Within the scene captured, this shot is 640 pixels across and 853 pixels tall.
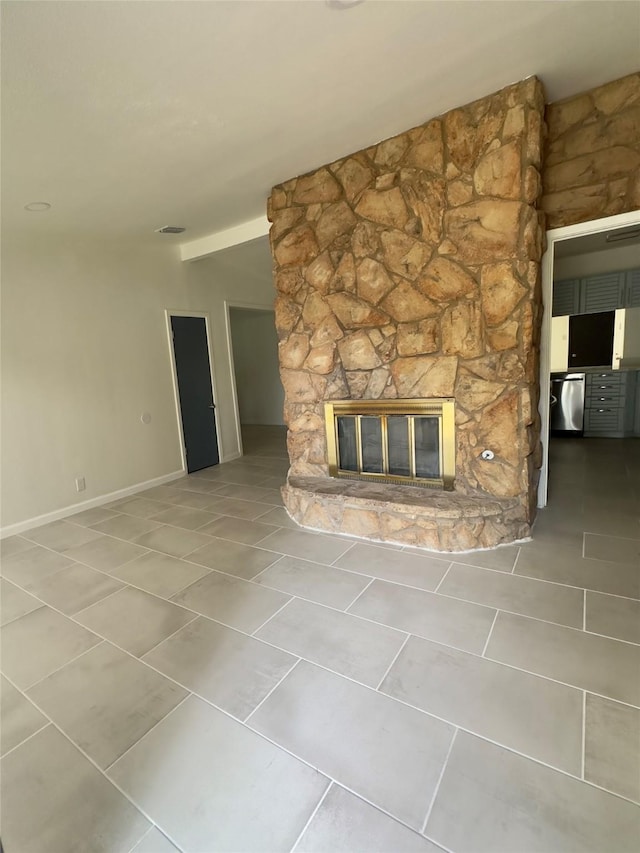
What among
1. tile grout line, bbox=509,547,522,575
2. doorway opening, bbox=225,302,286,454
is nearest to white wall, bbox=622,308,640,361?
tile grout line, bbox=509,547,522,575

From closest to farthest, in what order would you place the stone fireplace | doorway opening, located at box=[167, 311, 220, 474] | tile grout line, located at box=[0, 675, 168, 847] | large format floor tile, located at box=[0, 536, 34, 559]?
tile grout line, located at box=[0, 675, 168, 847] → the stone fireplace → large format floor tile, located at box=[0, 536, 34, 559] → doorway opening, located at box=[167, 311, 220, 474]

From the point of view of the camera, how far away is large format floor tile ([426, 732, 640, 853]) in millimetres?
1131

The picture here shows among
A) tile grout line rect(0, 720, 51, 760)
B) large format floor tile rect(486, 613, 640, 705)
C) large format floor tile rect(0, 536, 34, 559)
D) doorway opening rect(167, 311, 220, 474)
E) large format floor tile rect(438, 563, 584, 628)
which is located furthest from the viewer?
doorway opening rect(167, 311, 220, 474)

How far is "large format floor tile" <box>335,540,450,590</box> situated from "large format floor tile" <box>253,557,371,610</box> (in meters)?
0.10

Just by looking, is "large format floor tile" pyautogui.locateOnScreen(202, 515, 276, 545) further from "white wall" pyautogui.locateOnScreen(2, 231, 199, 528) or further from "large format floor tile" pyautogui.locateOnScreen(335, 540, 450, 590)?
"white wall" pyautogui.locateOnScreen(2, 231, 199, 528)

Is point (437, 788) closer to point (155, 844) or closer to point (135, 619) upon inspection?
point (155, 844)

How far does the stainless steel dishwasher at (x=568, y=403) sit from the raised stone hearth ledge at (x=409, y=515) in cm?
373

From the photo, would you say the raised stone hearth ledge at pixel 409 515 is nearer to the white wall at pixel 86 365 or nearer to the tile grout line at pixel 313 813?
the tile grout line at pixel 313 813

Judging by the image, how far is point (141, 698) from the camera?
1721 millimetres

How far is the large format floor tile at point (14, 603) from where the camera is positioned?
94.5 inches

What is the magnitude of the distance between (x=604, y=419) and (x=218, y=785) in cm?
611

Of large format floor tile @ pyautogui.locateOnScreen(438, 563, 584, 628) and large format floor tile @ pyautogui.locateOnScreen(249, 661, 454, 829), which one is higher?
large format floor tile @ pyautogui.locateOnScreen(438, 563, 584, 628)

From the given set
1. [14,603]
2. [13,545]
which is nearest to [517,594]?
[14,603]

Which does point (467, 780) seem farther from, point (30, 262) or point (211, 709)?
point (30, 262)
